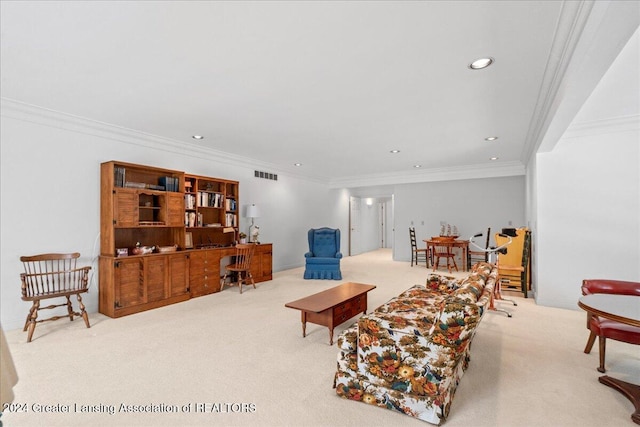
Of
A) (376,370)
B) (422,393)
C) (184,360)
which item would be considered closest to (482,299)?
(422,393)

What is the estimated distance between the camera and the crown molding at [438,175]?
24.0 ft

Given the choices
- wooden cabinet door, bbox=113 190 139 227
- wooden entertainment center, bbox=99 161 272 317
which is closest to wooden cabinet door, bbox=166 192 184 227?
wooden entertainment center, bbox=99 161 272 317

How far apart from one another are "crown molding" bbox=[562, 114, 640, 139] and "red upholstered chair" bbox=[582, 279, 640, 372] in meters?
2.37

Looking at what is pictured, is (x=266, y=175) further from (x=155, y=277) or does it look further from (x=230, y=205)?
(x=155, y=277)

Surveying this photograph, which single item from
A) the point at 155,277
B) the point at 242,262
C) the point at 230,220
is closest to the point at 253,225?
the point at 230,220

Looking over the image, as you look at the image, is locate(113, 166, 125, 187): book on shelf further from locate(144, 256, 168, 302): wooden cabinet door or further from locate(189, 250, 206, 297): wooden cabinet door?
locate(189, 250, 206, 297): wooden cabinet door

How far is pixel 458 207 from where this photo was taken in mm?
8258

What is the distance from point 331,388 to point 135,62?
3.14 metres

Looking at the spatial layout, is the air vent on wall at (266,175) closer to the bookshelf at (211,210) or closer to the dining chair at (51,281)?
the bookshelf at (211,210)

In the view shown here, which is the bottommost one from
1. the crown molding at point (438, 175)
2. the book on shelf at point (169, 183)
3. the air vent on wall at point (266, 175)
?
the book on shelf at point (169, 183)

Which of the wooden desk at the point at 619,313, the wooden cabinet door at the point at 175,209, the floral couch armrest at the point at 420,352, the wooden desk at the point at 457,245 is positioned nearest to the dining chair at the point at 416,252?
the wooden desk at the point at 457,245

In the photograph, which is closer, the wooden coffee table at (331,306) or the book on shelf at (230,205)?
the wooden coffee table at (331,306)

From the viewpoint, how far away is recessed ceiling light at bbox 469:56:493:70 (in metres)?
2.54

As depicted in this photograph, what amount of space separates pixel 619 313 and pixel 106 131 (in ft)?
19.2
